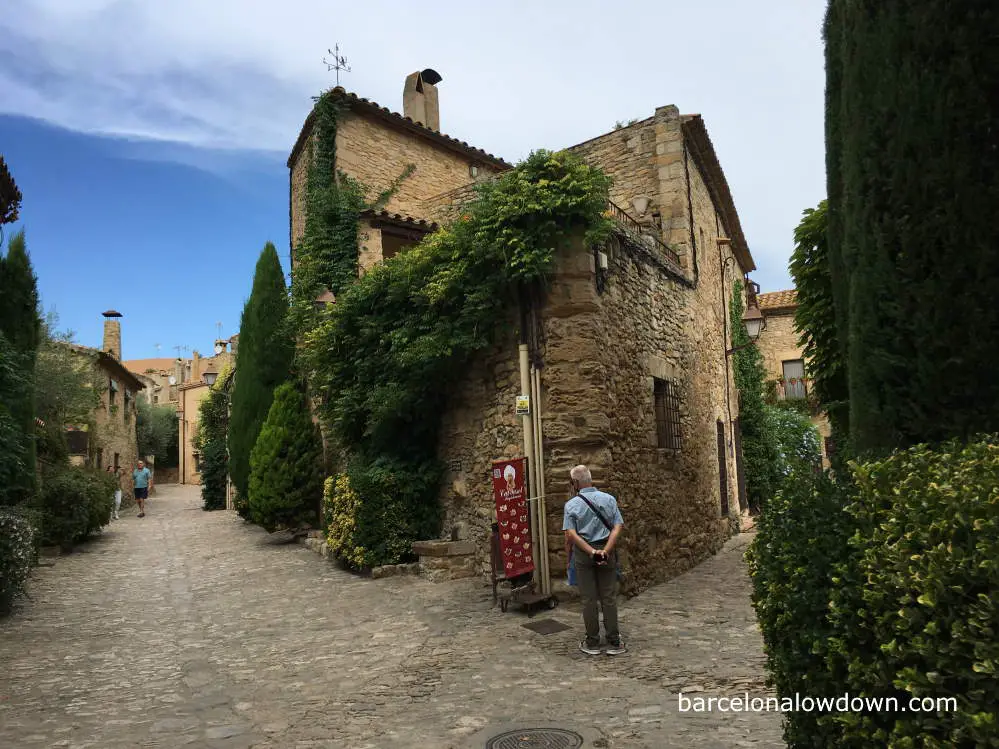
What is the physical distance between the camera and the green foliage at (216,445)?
2181cm

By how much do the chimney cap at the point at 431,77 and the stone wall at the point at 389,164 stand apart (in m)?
2.15

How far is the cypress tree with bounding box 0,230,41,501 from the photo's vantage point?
38.7 ft

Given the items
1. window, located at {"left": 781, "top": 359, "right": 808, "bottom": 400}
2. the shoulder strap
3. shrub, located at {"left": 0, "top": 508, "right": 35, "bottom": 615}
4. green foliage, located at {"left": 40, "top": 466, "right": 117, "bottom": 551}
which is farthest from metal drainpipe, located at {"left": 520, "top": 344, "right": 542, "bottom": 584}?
window, located at {"left": 781, "top": 359, "right": 808, "bottom": 400}

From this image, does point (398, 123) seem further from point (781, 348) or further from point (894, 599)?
point (781, 348)

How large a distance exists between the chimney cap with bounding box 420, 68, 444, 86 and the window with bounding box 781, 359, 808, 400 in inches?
607

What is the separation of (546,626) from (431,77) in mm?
13844

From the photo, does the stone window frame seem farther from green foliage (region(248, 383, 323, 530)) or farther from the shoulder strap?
green foliage (region(248, 383, 323, 530))

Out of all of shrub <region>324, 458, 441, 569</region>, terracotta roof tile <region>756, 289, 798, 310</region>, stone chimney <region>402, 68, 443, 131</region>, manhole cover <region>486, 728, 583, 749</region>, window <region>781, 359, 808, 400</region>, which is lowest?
manhole cover <region>486, 728, 583, 749</region>

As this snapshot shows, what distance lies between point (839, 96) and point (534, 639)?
16.4ft

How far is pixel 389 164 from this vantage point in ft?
47.0

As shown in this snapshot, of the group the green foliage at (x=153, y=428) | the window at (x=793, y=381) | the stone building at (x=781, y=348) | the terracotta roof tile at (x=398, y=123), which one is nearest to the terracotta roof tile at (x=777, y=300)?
the stone building at (x=781, y=348)

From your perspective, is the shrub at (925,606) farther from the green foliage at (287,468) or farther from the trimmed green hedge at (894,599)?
the green foliage at (287,468)

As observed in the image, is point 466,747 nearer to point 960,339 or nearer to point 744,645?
point 744,645

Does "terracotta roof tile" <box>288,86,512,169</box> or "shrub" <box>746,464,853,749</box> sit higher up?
"terracotta roof tile" <box>288,86,512,169</box>
